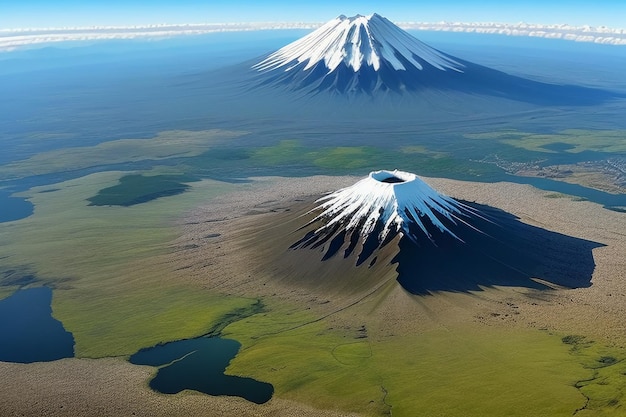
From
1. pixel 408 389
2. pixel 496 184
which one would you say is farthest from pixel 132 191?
pixel 408 389

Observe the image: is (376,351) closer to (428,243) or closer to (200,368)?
(200,368)

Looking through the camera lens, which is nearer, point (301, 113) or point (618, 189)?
point (618, 189)

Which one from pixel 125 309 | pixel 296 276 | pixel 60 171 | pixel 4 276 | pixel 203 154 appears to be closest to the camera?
pixel 125 309

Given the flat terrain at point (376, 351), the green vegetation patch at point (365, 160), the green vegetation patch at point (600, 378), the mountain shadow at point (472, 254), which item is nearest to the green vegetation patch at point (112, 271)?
the flat terrain at point (376, 351)

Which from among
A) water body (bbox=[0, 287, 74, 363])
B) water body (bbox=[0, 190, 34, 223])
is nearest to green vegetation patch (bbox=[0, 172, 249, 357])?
water body (bbox=[0, 287, 74, 363])

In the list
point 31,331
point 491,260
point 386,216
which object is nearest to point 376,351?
point 386,216

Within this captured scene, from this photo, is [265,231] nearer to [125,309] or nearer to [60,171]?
[125,309]

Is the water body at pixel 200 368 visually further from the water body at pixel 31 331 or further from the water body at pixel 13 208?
the water body at pixel 13 208
